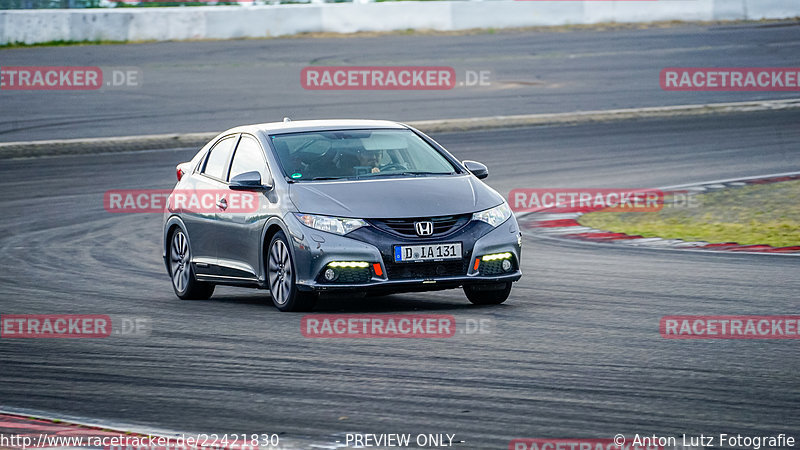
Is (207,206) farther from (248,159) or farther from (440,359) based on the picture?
(440,359)

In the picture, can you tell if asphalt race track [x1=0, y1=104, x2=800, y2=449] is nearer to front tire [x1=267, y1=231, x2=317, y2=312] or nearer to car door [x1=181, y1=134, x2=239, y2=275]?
front tire [x1=267, y1=231, x2=317, y2=312]

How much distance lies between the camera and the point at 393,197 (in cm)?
1009

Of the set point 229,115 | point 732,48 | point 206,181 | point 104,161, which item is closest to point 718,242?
point 206,181

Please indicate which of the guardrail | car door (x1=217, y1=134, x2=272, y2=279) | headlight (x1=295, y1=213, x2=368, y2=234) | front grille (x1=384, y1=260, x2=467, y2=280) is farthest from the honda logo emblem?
the guardrail

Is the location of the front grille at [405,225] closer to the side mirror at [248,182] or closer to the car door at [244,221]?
the car door at [244,221]

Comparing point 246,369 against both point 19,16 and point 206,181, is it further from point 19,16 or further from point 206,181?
point 19,16

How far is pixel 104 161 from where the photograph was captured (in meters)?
22.4

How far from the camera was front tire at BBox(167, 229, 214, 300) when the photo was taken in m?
11.9

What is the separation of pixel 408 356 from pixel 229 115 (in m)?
18.3

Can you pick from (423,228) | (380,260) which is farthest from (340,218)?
(423,228)

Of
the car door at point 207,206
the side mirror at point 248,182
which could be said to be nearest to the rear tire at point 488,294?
the side mirror at point 248,182

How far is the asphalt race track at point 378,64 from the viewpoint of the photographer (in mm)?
26119

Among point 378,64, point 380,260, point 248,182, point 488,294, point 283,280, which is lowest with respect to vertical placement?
point 488,294

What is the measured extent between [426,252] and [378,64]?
21.8 metres
